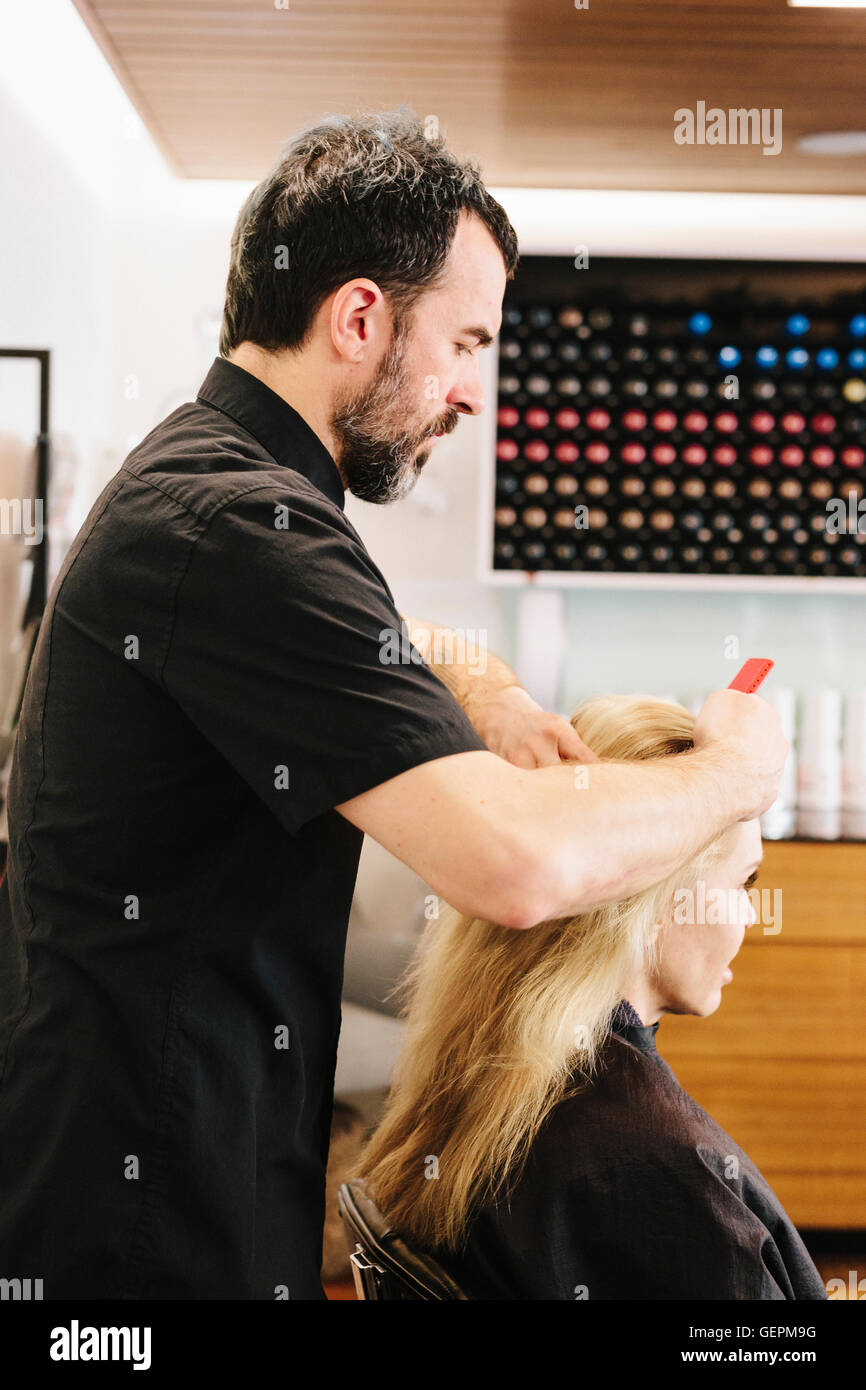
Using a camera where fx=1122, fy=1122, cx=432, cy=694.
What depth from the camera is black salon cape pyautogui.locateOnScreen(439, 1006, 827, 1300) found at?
1.17m

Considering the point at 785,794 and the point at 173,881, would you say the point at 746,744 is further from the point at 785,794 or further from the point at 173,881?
Result: the point at 785,794

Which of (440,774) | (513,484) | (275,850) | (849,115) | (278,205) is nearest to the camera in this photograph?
(440,774)

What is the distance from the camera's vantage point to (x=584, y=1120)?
1221 millimetres

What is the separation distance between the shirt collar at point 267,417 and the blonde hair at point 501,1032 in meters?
0.50

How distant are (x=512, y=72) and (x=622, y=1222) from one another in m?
2.27

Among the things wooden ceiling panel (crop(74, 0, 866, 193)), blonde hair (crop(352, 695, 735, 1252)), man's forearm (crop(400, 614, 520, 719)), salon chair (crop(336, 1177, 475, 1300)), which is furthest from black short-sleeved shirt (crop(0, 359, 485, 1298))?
wooden ceiling panel (crop(74, 0, 866, 193))

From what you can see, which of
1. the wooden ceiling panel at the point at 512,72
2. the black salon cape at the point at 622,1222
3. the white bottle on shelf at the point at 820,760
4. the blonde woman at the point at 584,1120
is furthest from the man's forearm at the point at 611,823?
the white bottle on shelf at the point at 820,760

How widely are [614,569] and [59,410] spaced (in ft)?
5.23

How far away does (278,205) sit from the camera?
118 centimetres

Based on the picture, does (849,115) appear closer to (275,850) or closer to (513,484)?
(513,484)

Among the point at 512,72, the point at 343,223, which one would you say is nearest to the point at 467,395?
the point at 343,223

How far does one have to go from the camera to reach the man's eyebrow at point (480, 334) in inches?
46.7

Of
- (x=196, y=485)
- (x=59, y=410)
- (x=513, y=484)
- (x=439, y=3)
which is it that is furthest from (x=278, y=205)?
(x=59, y=410)

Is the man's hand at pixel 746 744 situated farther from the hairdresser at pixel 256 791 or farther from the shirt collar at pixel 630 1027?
the shirt collar at pixel 630 1027
